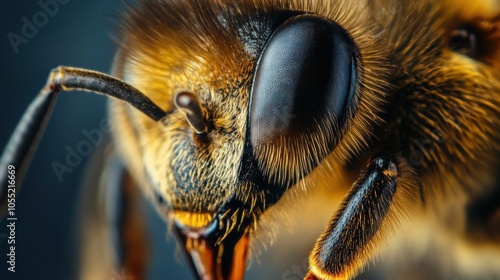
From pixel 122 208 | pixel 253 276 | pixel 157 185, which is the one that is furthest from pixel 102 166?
pixel 157 185

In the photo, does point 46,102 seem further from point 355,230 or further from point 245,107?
point 355,230

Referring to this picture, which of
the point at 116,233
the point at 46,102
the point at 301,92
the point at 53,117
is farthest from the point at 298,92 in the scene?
the point at 53,117

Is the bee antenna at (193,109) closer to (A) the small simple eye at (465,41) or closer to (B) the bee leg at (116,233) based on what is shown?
(A) the small simple eye at (465,41)

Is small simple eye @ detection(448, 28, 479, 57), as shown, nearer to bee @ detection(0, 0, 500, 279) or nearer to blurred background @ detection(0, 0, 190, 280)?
bee @ detection(0, 0, 500, 279)

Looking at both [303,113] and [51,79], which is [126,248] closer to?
[51,79]

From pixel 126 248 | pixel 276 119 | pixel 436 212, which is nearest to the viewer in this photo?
pixel 276 119

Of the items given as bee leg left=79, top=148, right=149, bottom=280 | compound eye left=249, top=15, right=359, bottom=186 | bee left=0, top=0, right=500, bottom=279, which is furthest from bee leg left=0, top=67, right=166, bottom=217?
bee leg left=79, top=148, right=149, bottom=280

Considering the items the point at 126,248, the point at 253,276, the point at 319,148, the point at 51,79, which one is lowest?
the point at 253,276
